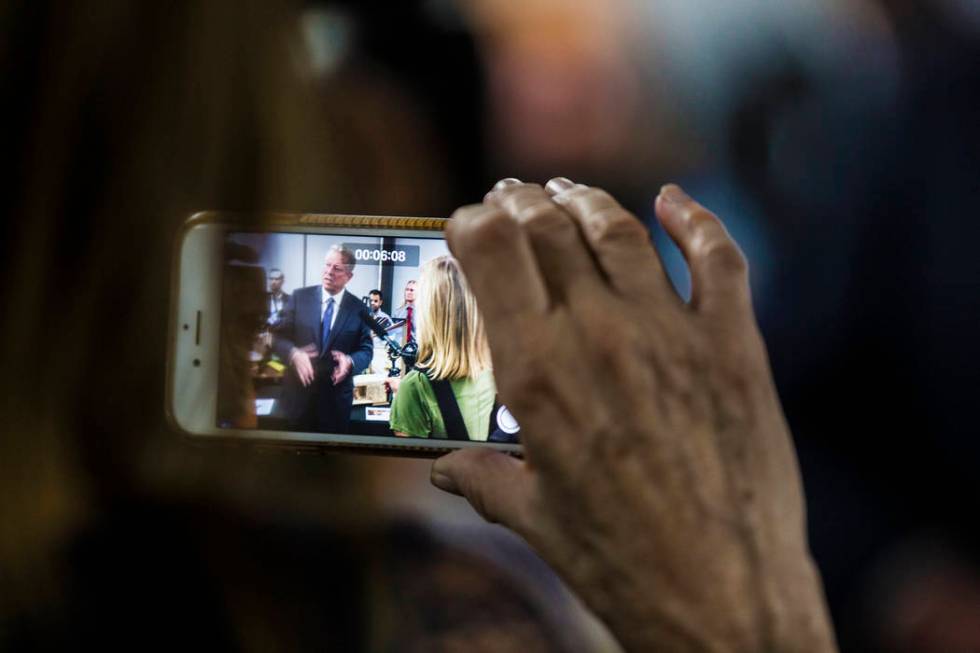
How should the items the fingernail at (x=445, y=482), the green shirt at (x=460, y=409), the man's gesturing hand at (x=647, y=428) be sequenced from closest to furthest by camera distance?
the man's gesturing hand at (x=647, y=428) < the fingernail at (x=445, y=482) < the green shirt at (x=460, y=409)

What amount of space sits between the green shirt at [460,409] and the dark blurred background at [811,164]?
16 cm

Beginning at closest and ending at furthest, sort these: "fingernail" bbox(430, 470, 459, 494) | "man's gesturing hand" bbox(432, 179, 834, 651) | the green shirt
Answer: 1. "man's gesturing hand" bbox(432, 179, 834, 651)
2. "fingernail" bbox(430, 470, 459, 494)
3. the green shirt

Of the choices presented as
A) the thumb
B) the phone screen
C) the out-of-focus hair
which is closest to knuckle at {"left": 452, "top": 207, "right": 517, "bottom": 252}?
the thumb

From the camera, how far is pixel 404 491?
588 mm

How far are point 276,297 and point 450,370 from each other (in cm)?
15

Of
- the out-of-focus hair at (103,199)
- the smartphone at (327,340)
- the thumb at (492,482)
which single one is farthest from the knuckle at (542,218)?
the out-of-focus hair at (103,199)

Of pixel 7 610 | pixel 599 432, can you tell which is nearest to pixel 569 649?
pixel 599 432

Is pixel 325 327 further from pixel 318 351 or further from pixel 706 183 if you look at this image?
pixel 706 183

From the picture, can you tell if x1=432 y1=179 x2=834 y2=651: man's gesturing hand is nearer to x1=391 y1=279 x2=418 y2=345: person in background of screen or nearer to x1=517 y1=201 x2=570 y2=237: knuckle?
x1=517 y1=201 x2=570 y2=237: knuckle

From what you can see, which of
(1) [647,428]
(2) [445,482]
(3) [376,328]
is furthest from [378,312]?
(1) [647,428]

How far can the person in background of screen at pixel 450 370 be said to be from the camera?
0.51m

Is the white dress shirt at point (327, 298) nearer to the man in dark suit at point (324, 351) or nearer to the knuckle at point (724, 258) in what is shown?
the man in dark suit at point (324, 351)

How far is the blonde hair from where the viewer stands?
51 cm

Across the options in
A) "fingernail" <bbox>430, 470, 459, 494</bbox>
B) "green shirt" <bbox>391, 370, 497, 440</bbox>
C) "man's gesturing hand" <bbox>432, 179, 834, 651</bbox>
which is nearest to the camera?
"man's gesturing hand" <bbox>432, 179, 834, 651</bbox>
